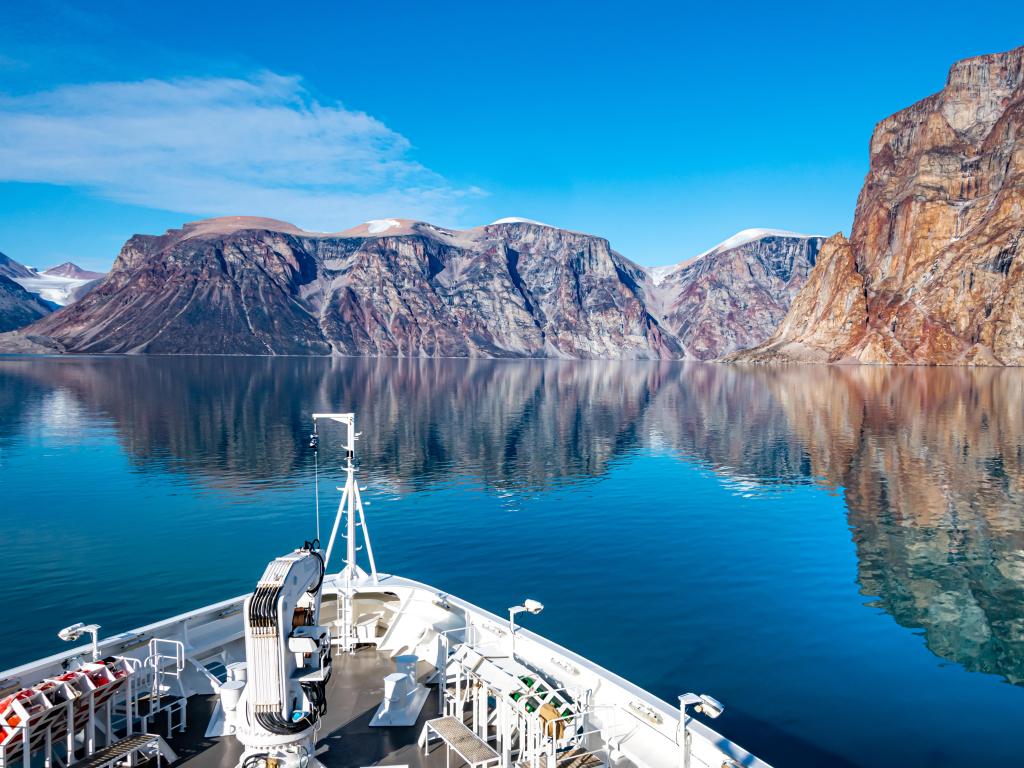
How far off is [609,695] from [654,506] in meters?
35.4

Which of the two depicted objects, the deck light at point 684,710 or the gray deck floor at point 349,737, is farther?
the gray deck floor at point 349,737

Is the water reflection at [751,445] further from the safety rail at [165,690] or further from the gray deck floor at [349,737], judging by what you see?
the safety rail at [165,690]

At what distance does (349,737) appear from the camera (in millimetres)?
15430

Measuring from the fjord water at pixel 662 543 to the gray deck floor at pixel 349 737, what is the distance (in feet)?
33.2

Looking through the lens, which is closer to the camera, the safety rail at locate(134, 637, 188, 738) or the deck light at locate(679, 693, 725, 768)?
the deck light at locate(679, 693, 725, 768)

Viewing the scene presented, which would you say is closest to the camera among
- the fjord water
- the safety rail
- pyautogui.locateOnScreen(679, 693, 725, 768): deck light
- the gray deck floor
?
pyautogui.locateOnScreen(679, 693, 725, 768): deck light

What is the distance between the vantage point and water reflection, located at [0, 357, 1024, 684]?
34.0 metres

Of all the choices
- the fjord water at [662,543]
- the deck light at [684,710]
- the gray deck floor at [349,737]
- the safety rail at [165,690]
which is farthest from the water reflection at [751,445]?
the safety rail at [165,690]

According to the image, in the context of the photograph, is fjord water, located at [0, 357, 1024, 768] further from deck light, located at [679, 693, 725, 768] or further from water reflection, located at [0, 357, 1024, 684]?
deck light, located at [679, 693, 725, 768]

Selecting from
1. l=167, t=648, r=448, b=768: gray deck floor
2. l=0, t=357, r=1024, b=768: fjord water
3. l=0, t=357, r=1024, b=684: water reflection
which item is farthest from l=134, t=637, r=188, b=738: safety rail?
l=0, t=357, r=1024, b=684: water reflection

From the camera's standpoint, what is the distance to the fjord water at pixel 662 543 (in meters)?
23.4

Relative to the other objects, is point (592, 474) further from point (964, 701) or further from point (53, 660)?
point (53, 660)

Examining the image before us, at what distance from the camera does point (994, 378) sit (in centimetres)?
18412

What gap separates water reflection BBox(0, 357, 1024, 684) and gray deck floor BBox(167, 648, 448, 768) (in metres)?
21.2
